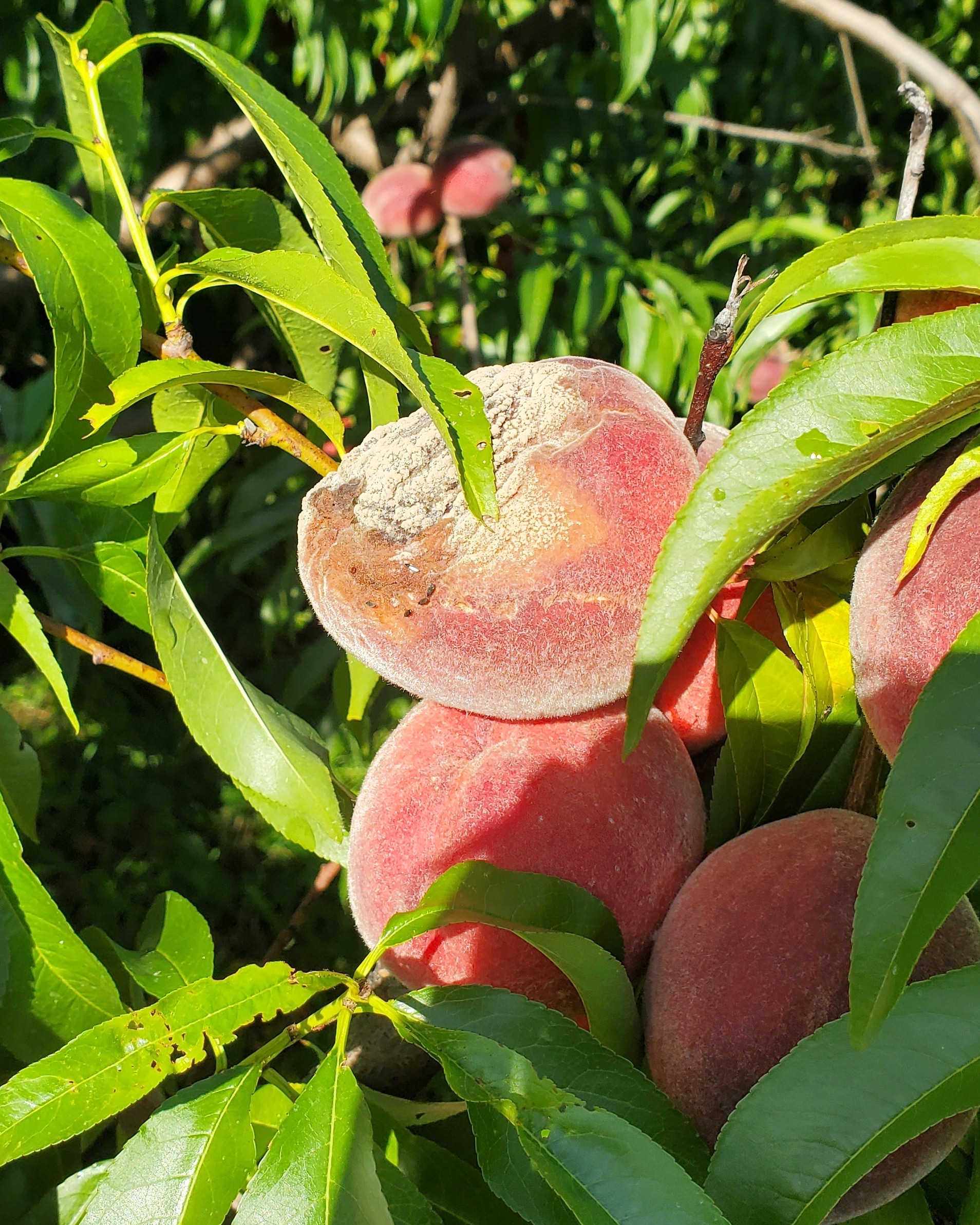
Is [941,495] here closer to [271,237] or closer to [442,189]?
[271,237]

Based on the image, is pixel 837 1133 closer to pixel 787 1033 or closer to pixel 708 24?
pixel 787 1033

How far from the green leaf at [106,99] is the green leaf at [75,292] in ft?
0.43

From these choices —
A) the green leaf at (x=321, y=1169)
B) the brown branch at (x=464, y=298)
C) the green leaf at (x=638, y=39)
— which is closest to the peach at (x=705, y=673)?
the green leaf at (x=321, y=1169)

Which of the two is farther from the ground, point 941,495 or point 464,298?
point 941,495

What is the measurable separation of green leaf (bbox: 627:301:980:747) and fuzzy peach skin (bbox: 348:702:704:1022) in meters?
0.22

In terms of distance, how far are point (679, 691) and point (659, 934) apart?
0.56ft

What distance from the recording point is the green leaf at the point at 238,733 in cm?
78

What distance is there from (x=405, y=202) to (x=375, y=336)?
1645mm

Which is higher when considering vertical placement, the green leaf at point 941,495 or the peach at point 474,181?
the green leaf at point 941,495

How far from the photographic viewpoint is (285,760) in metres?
0.79

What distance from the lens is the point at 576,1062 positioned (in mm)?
589

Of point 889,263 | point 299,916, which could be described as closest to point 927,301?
point 889,263

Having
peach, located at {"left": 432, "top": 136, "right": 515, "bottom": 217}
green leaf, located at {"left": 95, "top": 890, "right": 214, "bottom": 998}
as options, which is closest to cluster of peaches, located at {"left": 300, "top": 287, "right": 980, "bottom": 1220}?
green leaf, located at {"left": 95, "top": 890, "right": 214, "bottom": 998}

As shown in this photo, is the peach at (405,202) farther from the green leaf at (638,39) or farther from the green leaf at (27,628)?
the green leaf at (27,628)
